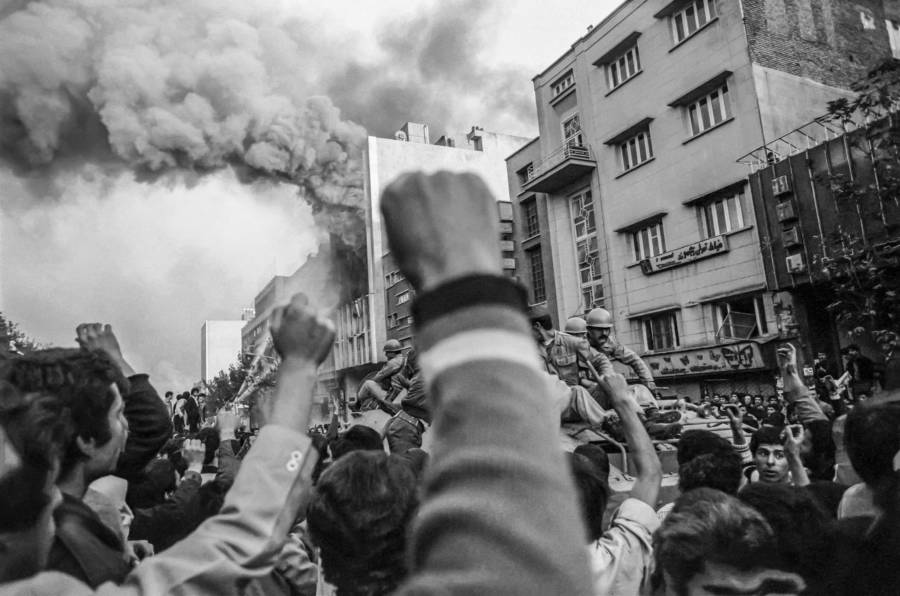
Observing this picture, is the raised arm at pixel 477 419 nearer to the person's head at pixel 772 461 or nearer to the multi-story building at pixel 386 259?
the person's head at pixel 772 461

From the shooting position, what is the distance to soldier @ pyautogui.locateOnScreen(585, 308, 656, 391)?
5465 millimetres

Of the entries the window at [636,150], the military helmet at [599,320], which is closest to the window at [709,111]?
the window at [636,150]

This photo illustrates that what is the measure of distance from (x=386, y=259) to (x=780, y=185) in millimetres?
21899

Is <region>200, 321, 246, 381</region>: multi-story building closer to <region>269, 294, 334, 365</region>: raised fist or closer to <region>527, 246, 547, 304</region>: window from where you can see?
<region>527, 246, 547, 304</region>: window

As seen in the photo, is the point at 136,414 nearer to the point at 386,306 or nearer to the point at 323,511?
the point at 323,511

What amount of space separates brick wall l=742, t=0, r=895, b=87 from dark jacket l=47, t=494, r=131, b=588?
69.7 ft

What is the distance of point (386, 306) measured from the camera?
138 ft

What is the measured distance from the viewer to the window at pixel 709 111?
770 inches

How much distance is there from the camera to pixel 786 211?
668 inches

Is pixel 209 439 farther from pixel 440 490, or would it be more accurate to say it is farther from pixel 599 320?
pixel 440 490

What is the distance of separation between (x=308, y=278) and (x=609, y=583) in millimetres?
1288

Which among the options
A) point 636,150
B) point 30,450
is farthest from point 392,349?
point 636,150

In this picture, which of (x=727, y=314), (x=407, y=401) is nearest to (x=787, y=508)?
(x=407, y=401)

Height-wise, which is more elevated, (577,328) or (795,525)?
(577,328)
